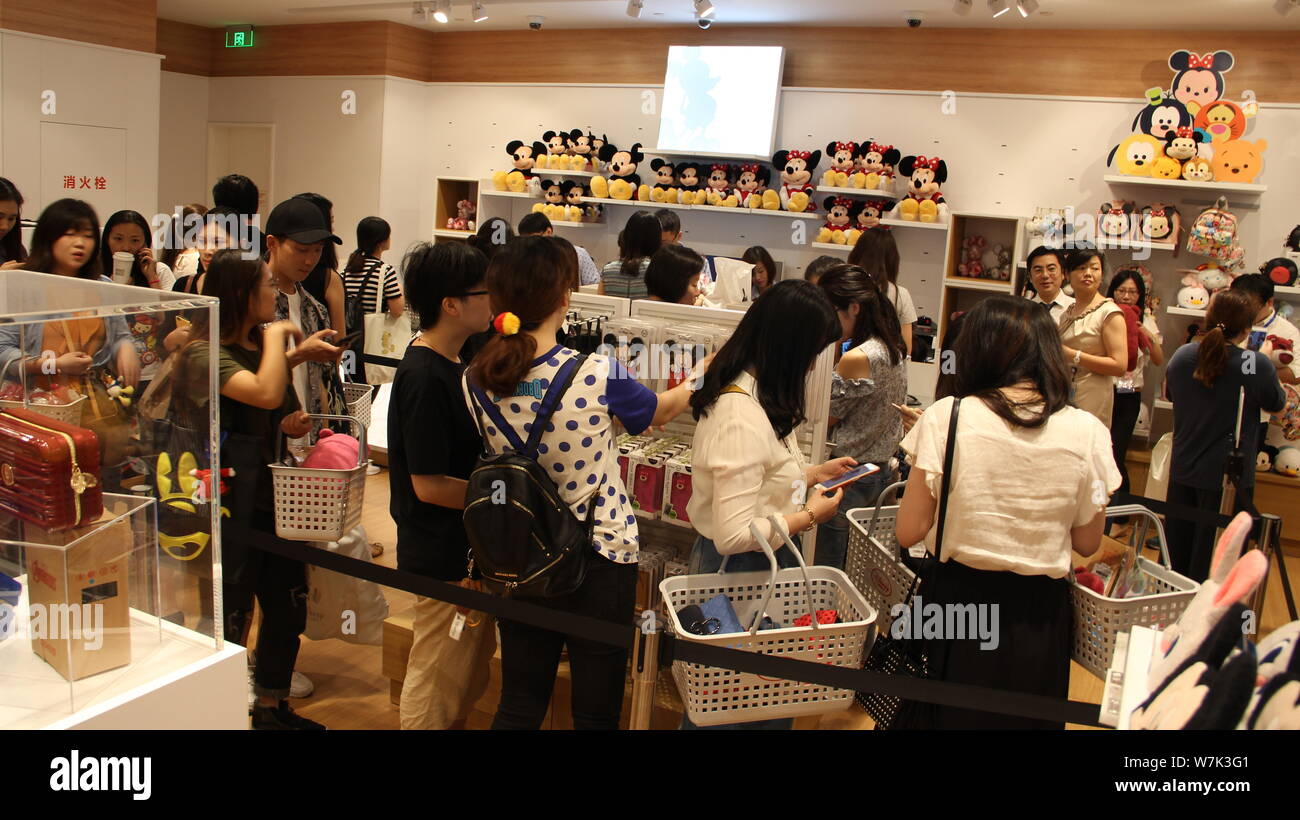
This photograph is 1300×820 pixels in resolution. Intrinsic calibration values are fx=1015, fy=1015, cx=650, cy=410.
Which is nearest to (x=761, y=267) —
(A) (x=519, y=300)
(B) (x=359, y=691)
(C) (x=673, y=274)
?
(C) (x=673, y=274)

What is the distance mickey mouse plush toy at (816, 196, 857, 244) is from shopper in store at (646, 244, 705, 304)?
3.67 m

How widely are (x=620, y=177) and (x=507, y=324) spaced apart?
602 cm

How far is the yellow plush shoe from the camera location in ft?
25.5

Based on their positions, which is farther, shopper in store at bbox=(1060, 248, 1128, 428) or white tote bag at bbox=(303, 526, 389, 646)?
shopper in store at bbox=(1060, 248, 1128, 428)

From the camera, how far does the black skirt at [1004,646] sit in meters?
2.18

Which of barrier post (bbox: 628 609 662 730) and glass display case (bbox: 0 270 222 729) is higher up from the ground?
glass display case (bbox: 0 270 222 729)

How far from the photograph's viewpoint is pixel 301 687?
3.34 m


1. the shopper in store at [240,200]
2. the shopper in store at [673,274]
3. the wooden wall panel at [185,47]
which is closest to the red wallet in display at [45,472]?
the shopper in store at [673,274]

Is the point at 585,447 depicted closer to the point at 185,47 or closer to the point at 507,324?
the point at 507,324

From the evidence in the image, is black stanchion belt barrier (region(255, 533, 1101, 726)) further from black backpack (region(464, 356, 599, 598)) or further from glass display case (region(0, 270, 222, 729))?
glass display case (region(0, 270, 222, 729))

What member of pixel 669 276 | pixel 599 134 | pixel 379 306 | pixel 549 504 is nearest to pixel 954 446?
pixel 549 504

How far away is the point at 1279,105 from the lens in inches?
242

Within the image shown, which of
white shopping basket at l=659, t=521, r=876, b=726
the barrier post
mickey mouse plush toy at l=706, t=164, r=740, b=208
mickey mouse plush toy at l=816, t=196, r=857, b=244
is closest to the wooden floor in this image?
white shopping basket at l=659, t=521, r=876, b=726
